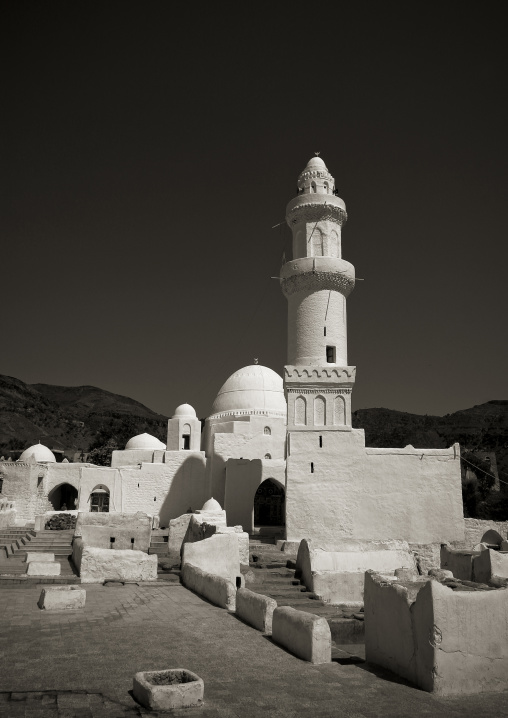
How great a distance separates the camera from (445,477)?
70.4 feet

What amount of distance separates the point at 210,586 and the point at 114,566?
2.36 metres

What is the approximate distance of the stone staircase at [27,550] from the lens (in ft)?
36.5

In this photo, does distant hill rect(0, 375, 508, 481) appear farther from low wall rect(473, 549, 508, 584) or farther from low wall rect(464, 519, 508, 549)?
low wall rect(473, 549, 508, 584)

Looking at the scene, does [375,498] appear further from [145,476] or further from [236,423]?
[145,476]

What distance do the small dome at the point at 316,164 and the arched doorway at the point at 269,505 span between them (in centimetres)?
1334

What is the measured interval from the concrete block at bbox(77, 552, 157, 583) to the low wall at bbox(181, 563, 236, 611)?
70 cm

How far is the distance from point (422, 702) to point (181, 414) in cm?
2673

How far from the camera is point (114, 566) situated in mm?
11555

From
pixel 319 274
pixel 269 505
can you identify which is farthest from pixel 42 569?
pixel 269 505

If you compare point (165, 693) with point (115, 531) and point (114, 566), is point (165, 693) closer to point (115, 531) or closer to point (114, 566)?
point (114, 566)

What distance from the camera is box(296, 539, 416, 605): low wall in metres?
12.4

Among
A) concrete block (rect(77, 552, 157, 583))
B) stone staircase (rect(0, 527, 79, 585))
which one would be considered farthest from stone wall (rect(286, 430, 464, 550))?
concrete block (rect(77, 552, 157, 583))

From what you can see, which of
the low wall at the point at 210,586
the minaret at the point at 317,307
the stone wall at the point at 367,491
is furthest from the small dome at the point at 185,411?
the low wall at the point at 210,586

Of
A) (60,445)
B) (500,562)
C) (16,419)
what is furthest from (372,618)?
(16,419)
